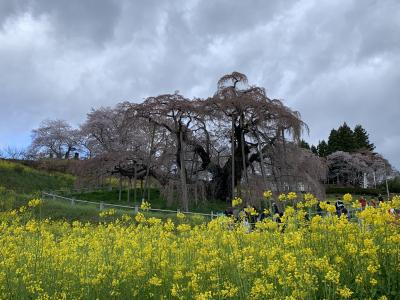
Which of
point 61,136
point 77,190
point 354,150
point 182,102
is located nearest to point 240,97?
point 182,102

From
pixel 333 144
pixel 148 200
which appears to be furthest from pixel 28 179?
pixel 333 144

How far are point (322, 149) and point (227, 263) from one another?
2845 inches

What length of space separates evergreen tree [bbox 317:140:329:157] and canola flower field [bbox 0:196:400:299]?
69.2 meters

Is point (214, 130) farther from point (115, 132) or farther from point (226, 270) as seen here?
point (226, 270)

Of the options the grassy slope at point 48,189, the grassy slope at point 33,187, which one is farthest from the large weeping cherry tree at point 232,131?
the grassy slope at point 33,187

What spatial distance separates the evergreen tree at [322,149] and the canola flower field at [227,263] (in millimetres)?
69229

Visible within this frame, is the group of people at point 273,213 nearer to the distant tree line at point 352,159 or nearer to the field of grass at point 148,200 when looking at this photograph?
the field of grass at point 148,200

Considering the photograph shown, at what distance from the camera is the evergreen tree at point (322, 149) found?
7272 centimetres

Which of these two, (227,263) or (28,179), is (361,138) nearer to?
(28,179)

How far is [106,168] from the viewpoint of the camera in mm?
32281

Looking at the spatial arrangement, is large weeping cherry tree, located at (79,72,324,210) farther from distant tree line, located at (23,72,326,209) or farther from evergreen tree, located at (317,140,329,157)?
evergreen tree, located at (317,140,329,157)

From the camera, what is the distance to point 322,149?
244 feet

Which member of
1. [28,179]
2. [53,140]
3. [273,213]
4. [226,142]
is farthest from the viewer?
[53,140]

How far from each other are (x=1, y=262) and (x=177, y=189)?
2225 centimetres
